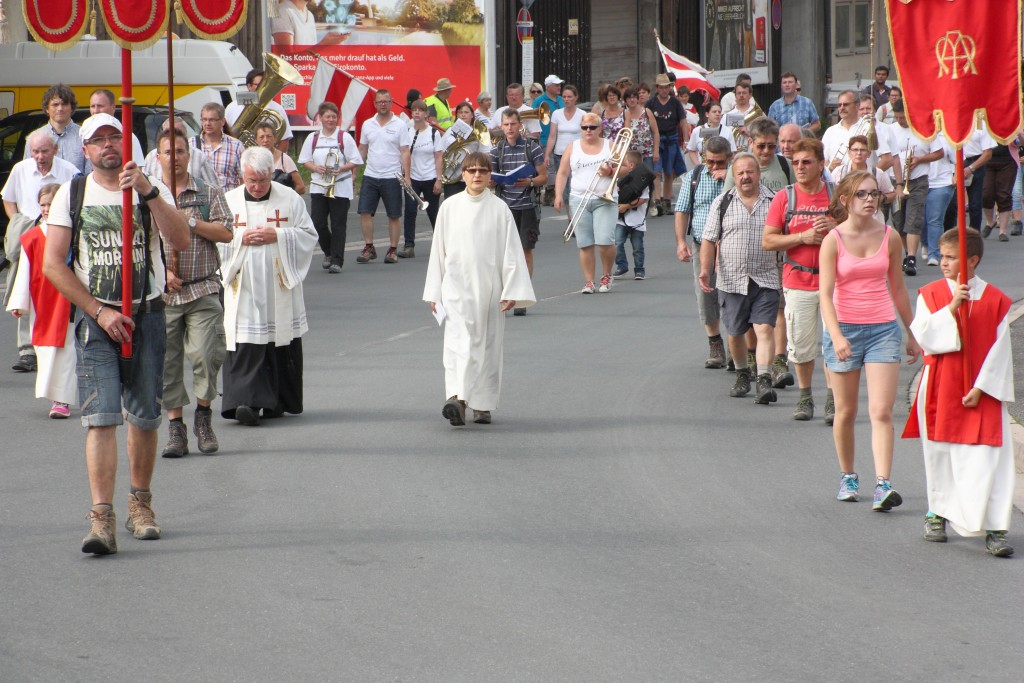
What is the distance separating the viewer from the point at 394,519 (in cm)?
736

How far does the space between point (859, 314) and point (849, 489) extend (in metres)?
0.89

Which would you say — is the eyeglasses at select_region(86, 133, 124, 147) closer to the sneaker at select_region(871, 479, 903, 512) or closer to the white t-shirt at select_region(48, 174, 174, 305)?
the white t-shirt at select_region(48, 174, 174, 305)

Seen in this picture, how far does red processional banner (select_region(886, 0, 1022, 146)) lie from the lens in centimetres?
706

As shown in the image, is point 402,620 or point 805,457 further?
point 805,457

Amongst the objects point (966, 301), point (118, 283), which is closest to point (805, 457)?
point (966, 301)

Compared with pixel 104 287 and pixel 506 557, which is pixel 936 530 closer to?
pixel 506 557

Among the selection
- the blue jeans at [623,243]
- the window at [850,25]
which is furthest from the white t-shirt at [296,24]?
the window at [850,25]

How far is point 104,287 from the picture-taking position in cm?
674

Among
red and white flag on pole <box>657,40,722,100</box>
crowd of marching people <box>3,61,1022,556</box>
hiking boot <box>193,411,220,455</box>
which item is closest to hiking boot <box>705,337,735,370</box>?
crowd of marching people <box>3,61,1022,556</box>

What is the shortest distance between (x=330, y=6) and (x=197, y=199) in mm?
21112

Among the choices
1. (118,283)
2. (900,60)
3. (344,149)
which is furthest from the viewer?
(344,149)

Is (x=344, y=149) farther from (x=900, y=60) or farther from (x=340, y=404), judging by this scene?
(x=900, y=60)

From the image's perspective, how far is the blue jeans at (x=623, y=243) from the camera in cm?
1650

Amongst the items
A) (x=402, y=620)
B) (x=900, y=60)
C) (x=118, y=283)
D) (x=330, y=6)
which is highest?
(x=330, y=6)
